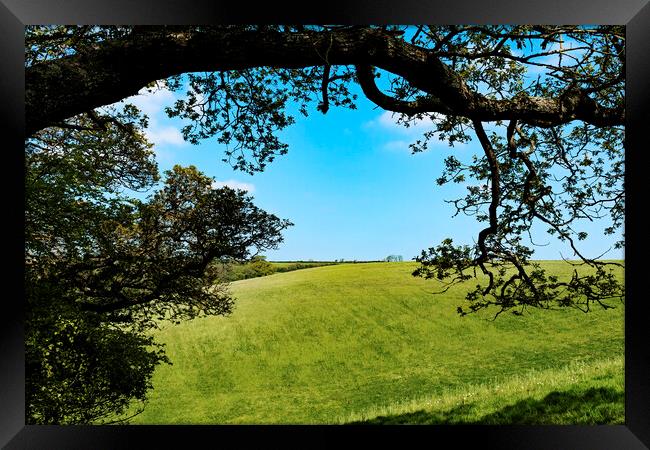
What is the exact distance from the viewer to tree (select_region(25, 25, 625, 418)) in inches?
94.3

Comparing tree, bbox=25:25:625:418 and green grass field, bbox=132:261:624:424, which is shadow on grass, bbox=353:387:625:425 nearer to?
green grass field, bbox=132:261:624:424

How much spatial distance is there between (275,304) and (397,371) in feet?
11.9

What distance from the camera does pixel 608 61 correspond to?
13.0 ft

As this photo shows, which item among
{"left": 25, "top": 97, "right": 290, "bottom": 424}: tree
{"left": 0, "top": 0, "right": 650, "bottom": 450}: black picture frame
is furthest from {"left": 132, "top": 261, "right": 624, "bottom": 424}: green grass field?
{"left": 25, "top": 97, "right": 290, "bottom": 424}: tree

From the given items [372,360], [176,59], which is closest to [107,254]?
[176,59]

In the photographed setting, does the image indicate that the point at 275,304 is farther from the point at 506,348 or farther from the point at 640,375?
the point at 640,375

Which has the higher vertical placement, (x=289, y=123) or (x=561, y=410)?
(x=289, y=123)

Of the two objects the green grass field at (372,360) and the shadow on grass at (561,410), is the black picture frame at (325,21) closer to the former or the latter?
the shadow on grass at (561,410)

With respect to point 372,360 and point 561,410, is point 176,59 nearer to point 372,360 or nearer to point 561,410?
point 561,410

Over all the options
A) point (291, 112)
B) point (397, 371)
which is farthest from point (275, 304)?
point (291, 112)

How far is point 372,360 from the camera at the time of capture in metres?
8.69

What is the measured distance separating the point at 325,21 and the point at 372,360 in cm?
784

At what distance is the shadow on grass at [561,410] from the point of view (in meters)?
3.64

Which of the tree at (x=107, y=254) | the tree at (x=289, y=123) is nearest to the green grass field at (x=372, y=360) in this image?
the tree at (x=289, y=123)
